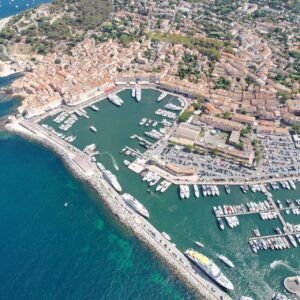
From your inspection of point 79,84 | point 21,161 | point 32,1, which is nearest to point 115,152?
point 21,161

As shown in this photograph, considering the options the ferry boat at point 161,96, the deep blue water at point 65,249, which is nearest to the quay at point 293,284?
the deep blue water at point 65,249

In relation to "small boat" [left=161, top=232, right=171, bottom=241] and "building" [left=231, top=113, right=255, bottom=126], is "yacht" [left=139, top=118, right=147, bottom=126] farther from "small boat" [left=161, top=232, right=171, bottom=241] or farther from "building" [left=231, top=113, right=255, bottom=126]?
"small boat" [left=161, top=232, right=171, bottom=241]

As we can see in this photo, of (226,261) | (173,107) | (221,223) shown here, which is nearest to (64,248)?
(226,261)

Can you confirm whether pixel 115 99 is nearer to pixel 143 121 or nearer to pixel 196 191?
pixel 143 121

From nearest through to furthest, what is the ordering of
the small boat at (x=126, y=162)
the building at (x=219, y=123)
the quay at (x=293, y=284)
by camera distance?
the quay at (x=293, y=284) < the small boat at (x=126, y=162) < the building at (x=219, y=123)

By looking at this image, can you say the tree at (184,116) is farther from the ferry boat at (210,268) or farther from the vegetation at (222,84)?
the ferry boat at (210,268)

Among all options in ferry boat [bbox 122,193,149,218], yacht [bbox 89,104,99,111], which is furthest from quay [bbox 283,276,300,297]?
yacht [bbox 89,104,99,111]

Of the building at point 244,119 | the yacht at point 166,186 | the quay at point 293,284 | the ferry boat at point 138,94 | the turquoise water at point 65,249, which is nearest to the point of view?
the quay at point 293,284
